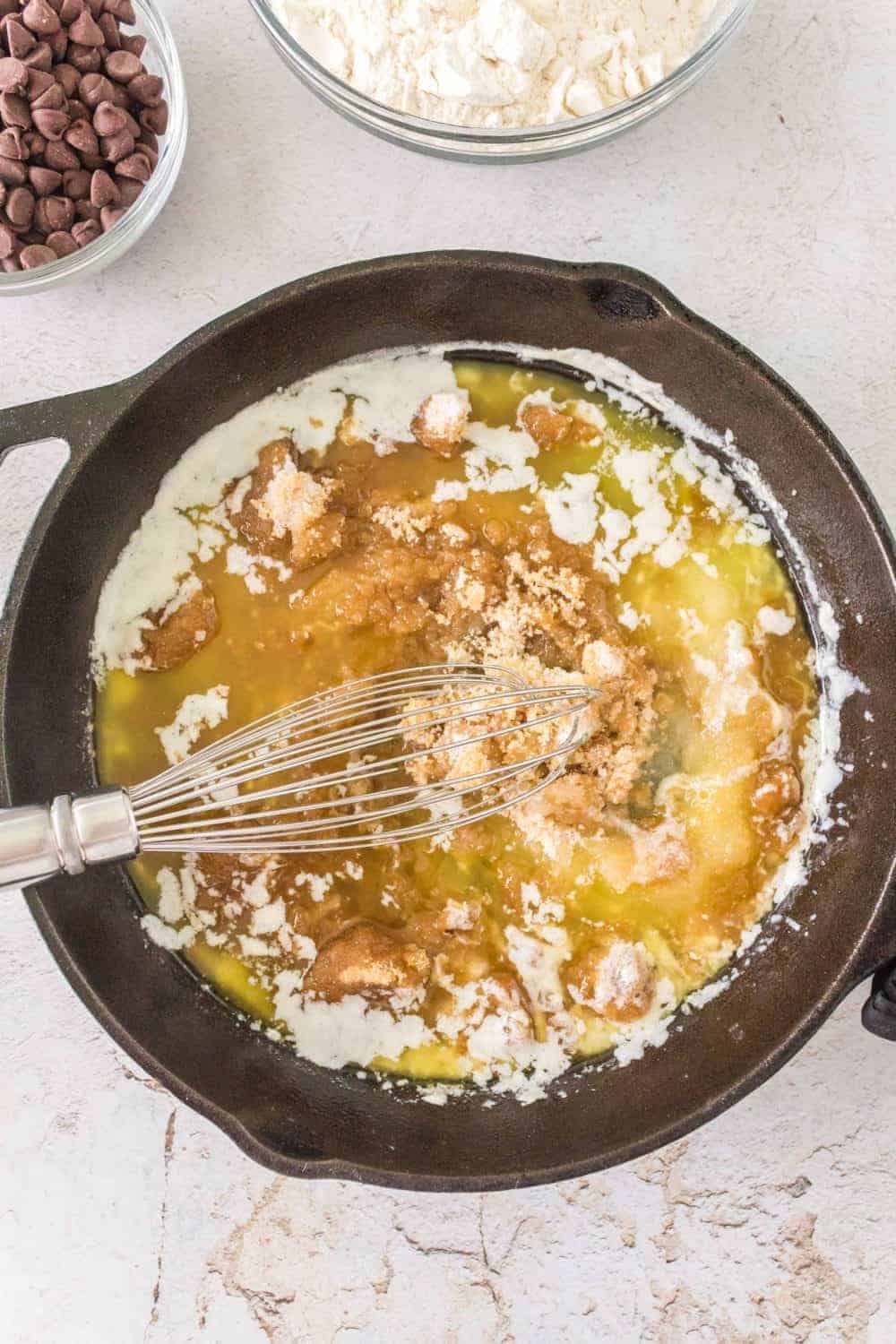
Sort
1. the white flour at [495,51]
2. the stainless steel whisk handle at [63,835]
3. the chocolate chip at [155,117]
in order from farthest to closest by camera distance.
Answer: the chocolate chip at [155,117], the white flour at [495,51], the stainless steel whisk handle at [63,835]

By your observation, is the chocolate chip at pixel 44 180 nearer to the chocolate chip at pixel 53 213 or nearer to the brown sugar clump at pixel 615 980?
the chocolate chip at pixel 53 213

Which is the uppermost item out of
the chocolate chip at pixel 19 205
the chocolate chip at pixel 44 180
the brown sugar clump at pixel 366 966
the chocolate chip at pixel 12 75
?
the chocolate chip at pixel 12 75

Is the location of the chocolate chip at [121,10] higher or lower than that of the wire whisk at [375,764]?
higher

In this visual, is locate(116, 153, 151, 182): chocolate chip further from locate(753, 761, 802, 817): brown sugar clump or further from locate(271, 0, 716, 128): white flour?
locate(753, 761, 802, 817): brown sugar clump

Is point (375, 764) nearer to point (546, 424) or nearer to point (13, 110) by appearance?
point (546, 424)

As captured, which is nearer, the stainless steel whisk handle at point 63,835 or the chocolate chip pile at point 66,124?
the stainless steel whisk handle at point 63,835

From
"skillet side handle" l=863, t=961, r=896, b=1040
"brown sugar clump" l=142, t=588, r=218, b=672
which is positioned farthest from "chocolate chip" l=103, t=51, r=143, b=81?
"skillet side handle" l=863, t=961, r=896, b=1040

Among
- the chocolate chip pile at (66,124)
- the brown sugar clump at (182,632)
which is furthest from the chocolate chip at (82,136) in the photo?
the brown sugar clump at (182,632)
